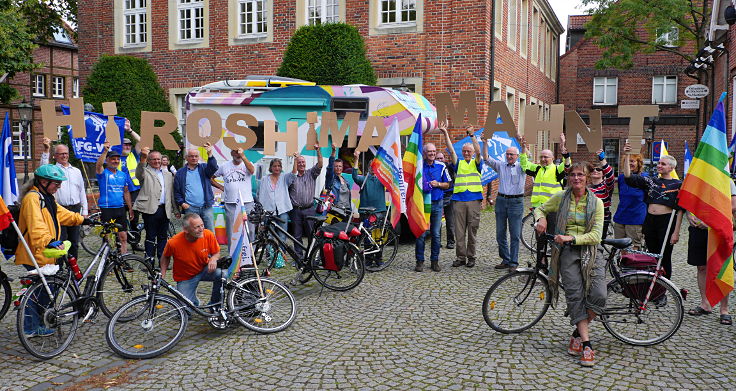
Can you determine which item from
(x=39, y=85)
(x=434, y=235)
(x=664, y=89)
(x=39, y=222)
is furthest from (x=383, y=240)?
(x=39, y=85)

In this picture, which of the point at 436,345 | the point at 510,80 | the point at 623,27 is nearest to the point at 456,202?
the point at 436,345

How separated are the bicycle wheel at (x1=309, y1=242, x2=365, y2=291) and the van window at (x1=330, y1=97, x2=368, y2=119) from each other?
402cm

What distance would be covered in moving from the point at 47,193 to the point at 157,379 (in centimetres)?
224

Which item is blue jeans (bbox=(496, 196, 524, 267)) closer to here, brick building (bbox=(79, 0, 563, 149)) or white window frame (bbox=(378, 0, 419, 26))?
brick building (bbox=(79, 0, 563, 149))

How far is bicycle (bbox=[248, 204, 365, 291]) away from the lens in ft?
26.0

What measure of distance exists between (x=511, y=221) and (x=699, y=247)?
2.81m

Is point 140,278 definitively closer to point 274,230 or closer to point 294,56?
point 274,230

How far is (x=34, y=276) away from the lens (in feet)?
18.4

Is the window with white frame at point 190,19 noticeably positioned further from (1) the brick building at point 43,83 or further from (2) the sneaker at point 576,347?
(2) the sneaker at point 576,347

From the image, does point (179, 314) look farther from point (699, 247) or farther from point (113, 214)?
point (699, 247)

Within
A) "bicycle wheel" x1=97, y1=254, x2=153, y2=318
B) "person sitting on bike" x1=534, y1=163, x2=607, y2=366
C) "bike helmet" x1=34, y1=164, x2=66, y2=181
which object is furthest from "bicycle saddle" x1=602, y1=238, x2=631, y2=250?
"bike helmet" x1=34, y1=164, x2=66, y2=181

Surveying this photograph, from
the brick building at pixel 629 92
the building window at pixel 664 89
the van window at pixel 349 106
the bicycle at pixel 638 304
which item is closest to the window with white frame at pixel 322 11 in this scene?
the van window at pixel 349 106

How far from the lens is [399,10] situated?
59.4 ft

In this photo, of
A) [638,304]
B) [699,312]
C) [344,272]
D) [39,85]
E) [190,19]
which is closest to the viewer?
[638,304]
